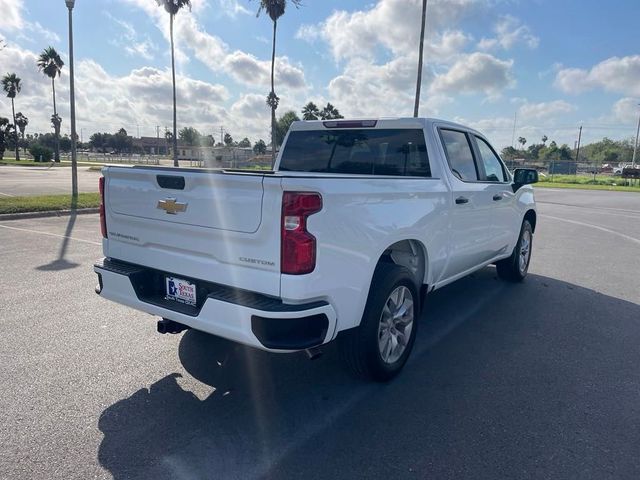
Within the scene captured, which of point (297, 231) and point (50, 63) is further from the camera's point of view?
point (50, 63)

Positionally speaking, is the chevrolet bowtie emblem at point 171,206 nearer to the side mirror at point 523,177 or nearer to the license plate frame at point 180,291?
the license plate frame at point 180,291

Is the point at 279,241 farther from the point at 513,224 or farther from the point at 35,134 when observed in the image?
the point at 35,134

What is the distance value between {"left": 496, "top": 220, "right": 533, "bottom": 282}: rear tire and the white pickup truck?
1.95 meters

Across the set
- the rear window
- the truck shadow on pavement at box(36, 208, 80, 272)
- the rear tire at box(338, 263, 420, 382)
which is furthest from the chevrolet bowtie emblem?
the truck shadow on pavement at box(36, 208, 80, 272)

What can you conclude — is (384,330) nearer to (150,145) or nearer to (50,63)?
(50,63)

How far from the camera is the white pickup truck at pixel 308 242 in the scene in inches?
110

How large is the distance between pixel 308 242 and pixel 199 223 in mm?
793

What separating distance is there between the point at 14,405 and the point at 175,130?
27632 mm

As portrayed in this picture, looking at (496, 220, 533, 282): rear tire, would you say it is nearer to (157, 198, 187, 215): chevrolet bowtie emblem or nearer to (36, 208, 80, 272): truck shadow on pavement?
(157, 198, 187, 215): chevrolet bowtie emblem

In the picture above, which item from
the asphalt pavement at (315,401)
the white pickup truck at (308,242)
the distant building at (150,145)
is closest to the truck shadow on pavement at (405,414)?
the asphalt pavement at (315,401)

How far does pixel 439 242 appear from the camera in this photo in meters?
4.21

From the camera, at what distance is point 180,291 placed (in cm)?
329

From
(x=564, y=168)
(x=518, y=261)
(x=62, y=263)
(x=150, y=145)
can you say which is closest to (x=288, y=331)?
(x=518, y=261)

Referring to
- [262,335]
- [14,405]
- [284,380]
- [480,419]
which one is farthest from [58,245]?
[480,419]
